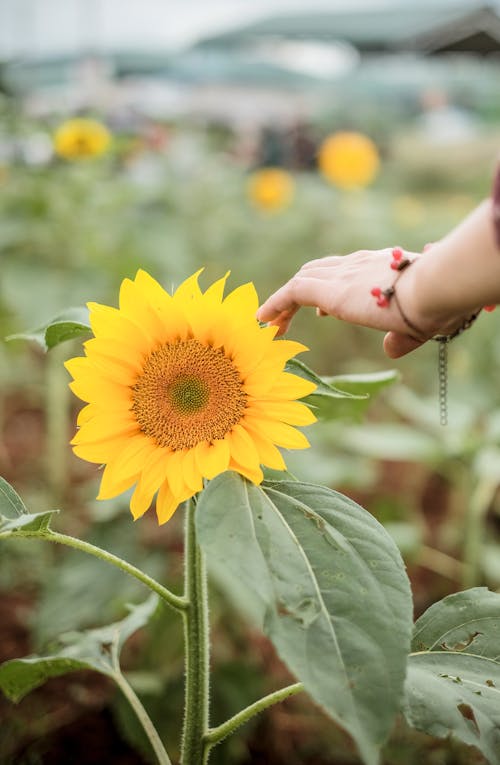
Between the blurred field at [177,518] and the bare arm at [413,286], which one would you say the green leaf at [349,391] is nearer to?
the bare arm at [413,286]

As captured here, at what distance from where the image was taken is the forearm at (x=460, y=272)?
1.88ft

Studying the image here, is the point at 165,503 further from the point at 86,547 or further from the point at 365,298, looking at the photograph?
the point at 365,298

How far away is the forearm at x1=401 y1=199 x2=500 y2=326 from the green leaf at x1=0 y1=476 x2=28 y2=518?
14.1 inches

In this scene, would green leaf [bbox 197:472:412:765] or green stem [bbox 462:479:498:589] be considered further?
green stem [bbox 462:479:498:589]

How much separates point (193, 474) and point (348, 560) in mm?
138

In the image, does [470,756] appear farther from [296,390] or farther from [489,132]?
[489,132]

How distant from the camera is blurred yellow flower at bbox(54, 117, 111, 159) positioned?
6.70ft

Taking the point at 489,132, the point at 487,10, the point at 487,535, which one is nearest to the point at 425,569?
the point at 487,535

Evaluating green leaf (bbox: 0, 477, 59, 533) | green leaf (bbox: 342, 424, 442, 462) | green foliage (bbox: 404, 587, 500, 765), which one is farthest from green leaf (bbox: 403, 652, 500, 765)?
green leaf (bbox: 342, 424, 442, 462)

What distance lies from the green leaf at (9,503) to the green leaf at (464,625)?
0.38 meters

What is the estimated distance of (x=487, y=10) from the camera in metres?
7.01

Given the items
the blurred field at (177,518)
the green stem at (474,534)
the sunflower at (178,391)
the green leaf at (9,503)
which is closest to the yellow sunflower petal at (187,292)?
the sunflower at (178,391)

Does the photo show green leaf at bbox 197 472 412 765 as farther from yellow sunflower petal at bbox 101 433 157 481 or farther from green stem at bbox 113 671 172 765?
green stem at bbox 113 671 172 765

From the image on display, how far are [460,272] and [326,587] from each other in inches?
9.6
